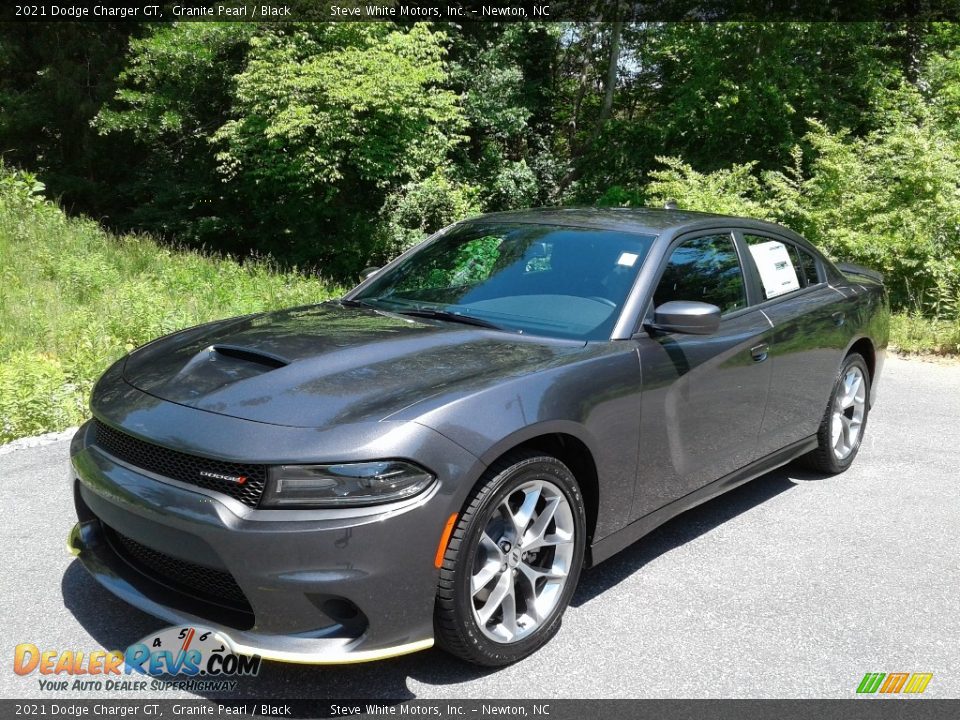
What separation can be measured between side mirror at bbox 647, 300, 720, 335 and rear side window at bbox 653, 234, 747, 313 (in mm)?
184

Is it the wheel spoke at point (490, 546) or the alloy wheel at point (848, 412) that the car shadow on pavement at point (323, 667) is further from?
the alloy wheel at point (848, 412)

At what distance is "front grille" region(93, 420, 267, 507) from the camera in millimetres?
2572

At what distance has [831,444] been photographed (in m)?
5.04

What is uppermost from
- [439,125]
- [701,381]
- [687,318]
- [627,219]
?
[439,125]

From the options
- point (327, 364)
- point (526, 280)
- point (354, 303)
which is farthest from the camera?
point (354, 303)

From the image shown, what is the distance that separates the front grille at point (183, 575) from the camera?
266 centimetres

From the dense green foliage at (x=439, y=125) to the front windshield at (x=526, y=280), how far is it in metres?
8.44

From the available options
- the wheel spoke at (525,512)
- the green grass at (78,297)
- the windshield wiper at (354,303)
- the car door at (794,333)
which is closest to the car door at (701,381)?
the car door at (794,333)

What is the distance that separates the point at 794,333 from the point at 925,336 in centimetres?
629

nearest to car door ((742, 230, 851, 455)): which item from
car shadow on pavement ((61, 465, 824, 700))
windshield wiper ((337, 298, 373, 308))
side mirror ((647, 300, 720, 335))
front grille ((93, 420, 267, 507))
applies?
side mirror ((647, 300, 720, 335))

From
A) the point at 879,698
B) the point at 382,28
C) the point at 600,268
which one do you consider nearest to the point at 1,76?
the point at 382,28

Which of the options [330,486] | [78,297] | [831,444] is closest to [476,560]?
[330,486]

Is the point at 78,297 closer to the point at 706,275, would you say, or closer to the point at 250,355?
the point at 250,355

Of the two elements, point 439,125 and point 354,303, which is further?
point 439,125
